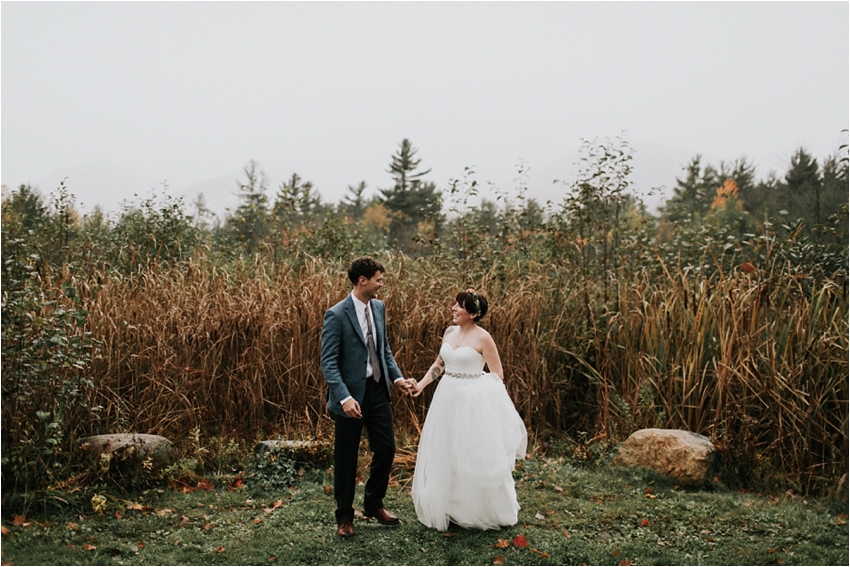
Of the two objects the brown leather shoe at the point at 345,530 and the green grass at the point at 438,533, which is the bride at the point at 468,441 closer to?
the green grass at the point at 438,533

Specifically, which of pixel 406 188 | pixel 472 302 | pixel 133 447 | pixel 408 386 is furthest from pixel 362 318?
pixel 406 188

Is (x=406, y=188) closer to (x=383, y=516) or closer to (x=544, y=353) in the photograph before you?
(x=544, y=353)

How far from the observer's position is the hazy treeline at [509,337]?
19.6ft

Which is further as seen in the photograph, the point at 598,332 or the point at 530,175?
the point at 530,175

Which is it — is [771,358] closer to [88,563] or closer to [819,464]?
[819,464]

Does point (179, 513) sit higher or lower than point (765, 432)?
lower

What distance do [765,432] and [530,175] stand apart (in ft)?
18.5

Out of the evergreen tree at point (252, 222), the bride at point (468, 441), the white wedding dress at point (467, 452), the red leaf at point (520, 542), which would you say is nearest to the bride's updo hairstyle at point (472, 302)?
the bride at point (468, 441)

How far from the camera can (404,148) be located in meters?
45.1

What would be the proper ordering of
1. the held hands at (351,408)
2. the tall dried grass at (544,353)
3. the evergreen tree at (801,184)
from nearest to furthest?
the held hands at (351,408) < the tall dried grass at (544,353) < the evergreen tree at (801,184)

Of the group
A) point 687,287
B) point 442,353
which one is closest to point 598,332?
point 687,287

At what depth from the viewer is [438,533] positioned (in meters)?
4.86

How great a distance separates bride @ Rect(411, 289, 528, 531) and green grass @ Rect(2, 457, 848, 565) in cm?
16

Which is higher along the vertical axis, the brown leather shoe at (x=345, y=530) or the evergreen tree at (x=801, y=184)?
the evergreen tree at (x=801, y=184)
